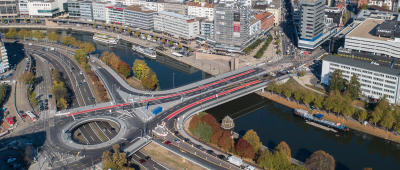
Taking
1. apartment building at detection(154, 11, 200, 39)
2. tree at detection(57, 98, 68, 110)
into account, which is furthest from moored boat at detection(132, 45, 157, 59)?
tree at detection(57, 98, 68, 110)

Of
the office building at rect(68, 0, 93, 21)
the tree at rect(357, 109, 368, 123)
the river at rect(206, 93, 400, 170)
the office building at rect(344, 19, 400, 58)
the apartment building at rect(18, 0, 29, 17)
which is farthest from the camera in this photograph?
the apartment building at rect(18, 0, 29, 17)

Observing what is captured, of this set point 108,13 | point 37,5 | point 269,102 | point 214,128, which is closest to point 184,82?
point 269,102

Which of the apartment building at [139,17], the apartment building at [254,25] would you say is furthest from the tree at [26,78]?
the apartment building at [254,25]

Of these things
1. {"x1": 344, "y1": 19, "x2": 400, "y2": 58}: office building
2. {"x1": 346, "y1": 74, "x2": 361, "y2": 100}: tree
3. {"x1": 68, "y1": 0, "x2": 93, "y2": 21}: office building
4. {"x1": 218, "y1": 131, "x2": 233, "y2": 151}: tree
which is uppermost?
{"x1": 68, "y1": 0, "x2": 93, "y2": 21}: office building

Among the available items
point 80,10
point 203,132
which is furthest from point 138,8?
point 203,132

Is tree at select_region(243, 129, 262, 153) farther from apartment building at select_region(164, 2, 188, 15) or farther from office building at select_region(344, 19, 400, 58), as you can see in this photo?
apartment building at select_region(164, 2, 188, 15)

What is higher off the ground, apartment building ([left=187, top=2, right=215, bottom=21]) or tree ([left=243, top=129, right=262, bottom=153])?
apartment building ([left=187, top=2, right=215, bottom=21])

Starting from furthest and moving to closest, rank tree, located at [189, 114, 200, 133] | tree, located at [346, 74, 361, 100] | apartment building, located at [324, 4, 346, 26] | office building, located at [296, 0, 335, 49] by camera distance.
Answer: apartment building, located at [324, 4, 346, 26] < office building, located at [296, 0, 335, 49] < tree, located at [346, 74, 361, 100] < tree, located at [189, 114, 200, 133]

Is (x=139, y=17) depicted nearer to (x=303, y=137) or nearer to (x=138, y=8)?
(x=138, y=8)
